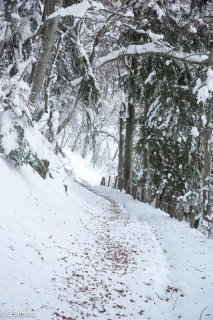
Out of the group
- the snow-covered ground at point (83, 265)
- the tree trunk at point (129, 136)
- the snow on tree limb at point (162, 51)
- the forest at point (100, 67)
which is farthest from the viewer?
the tree trunk at point (129, 136)

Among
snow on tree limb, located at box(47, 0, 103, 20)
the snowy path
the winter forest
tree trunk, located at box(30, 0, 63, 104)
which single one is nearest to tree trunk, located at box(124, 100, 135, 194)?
the winter forest

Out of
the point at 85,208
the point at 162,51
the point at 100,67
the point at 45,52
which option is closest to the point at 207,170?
the point at 162,51

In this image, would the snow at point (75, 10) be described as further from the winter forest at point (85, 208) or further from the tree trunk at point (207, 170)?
the tree trunk at point (207, 170)

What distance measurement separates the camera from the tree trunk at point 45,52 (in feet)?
32.9

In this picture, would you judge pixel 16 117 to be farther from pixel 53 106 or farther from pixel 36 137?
pixel 53 106

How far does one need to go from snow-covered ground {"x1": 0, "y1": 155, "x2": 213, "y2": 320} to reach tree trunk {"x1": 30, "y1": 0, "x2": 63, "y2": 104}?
2374mm

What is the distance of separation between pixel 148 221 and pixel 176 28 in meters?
7.14

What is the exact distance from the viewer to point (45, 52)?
33.3 feet

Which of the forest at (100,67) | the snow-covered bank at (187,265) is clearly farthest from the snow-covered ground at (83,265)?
the forest at (100,67)

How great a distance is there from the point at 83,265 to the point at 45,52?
20.4 ft

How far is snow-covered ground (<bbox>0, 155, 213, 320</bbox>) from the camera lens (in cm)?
491

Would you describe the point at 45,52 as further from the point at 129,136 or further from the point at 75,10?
the point at 129,136

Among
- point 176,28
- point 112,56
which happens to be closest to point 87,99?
point 112,56

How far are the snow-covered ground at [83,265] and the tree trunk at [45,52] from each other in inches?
93.5
